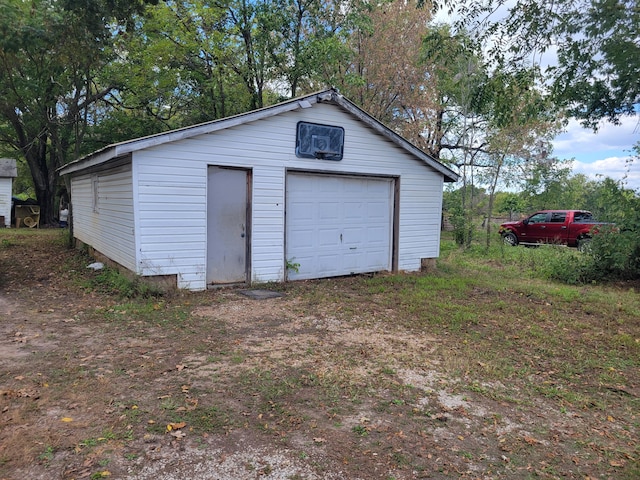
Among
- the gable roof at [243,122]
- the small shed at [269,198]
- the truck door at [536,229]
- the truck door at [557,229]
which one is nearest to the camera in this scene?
the gable roof at [243,122]

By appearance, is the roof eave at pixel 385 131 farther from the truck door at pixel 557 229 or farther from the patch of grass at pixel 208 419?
the truck door at pixel 557 229

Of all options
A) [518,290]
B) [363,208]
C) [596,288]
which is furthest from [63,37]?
[596,288]

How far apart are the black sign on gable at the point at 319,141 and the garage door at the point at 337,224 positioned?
0.47 metres

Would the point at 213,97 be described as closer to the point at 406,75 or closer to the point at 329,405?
the point at 406,75

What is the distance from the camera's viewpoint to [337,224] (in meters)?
9.41

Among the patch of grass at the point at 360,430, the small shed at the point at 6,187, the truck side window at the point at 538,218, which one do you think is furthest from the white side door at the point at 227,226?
the small shed at the point at 6,187

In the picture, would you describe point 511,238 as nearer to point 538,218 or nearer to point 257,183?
point 538,218

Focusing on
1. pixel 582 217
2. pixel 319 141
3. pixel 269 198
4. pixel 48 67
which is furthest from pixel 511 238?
pixel 48 67

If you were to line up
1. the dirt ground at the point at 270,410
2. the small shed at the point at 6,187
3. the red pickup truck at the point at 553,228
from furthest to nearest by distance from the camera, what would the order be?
the small shed at the point at 6,187 → the red pickup truck at the point at 553,228 → the dirt ground at the point at 270,410

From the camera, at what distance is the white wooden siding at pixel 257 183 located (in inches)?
282

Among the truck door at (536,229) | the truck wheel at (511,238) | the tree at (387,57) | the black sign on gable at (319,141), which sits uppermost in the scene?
the tree at (387,57)

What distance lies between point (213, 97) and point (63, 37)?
24.3 ft

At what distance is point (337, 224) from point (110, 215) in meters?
4.79

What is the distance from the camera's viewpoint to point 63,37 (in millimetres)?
9047
